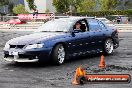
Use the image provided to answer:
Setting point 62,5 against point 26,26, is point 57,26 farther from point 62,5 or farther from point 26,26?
point 62,5

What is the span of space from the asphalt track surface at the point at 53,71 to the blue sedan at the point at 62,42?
10.6 inches

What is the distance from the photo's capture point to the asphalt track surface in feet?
29.6

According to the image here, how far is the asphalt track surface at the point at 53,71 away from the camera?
902 centimetres

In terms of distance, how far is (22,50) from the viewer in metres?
11.6

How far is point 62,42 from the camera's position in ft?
40.3

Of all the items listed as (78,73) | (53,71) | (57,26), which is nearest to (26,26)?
(57,26)

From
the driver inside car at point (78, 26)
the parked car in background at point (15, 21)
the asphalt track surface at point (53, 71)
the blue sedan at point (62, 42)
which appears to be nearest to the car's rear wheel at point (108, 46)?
the blue sedan at point (62, 42)

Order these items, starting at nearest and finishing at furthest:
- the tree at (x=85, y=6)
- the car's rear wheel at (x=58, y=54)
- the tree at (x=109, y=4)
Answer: the car's rear wheel at (x=58, y=54)
the tree at (x=109, y=4)
the tree at (x=85, y=6)

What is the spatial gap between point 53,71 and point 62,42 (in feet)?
4.74

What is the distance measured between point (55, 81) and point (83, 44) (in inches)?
153

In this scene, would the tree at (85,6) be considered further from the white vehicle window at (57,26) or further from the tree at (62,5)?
the white vehicle window at (57,26)

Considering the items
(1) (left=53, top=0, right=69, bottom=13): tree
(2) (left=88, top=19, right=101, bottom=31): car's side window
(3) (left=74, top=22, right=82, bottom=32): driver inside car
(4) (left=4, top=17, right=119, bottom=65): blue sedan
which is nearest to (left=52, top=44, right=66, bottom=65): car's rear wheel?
(4) (left=4, top=17, right=119, bottom=65): blue sedan

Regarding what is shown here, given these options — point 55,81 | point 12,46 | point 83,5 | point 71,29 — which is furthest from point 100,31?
point 83,5

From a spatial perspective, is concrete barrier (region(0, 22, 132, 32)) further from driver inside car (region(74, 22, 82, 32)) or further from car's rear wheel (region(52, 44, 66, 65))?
car's rear wheel (region(52, 44, 66, 65))
